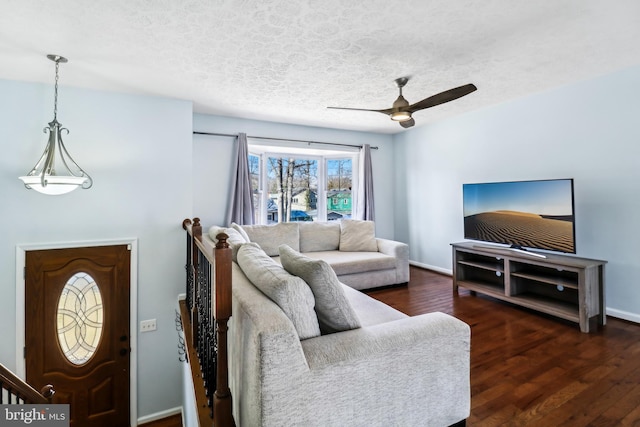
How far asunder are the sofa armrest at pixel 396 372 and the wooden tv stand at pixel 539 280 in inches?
86.1

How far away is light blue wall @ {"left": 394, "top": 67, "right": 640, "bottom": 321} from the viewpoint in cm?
308

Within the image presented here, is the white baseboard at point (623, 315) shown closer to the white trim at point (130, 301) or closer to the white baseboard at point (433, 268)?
the white baseboard at point (433, 268)

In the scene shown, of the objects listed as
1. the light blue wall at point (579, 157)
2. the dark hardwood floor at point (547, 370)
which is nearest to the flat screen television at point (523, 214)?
the light blue wall at point (579, 157)

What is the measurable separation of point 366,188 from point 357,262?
1846mm

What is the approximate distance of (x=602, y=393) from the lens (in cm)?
201

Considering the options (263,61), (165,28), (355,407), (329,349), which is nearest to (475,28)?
(263,61)

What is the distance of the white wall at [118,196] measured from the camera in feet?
9.43

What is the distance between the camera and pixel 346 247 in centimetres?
489

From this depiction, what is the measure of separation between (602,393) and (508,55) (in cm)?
273

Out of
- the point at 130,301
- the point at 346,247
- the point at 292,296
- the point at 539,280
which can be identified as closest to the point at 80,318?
the point at 130,301

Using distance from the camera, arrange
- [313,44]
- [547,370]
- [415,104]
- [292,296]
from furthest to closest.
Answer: [415,104] < [313,44] < [547,370] < [292,296]

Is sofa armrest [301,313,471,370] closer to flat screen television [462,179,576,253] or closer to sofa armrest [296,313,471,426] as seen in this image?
sofa armrest [296,313,471,426]

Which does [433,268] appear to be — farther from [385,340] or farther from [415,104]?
[385,340]

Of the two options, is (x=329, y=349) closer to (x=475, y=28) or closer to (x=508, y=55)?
(x=475, y=28)
